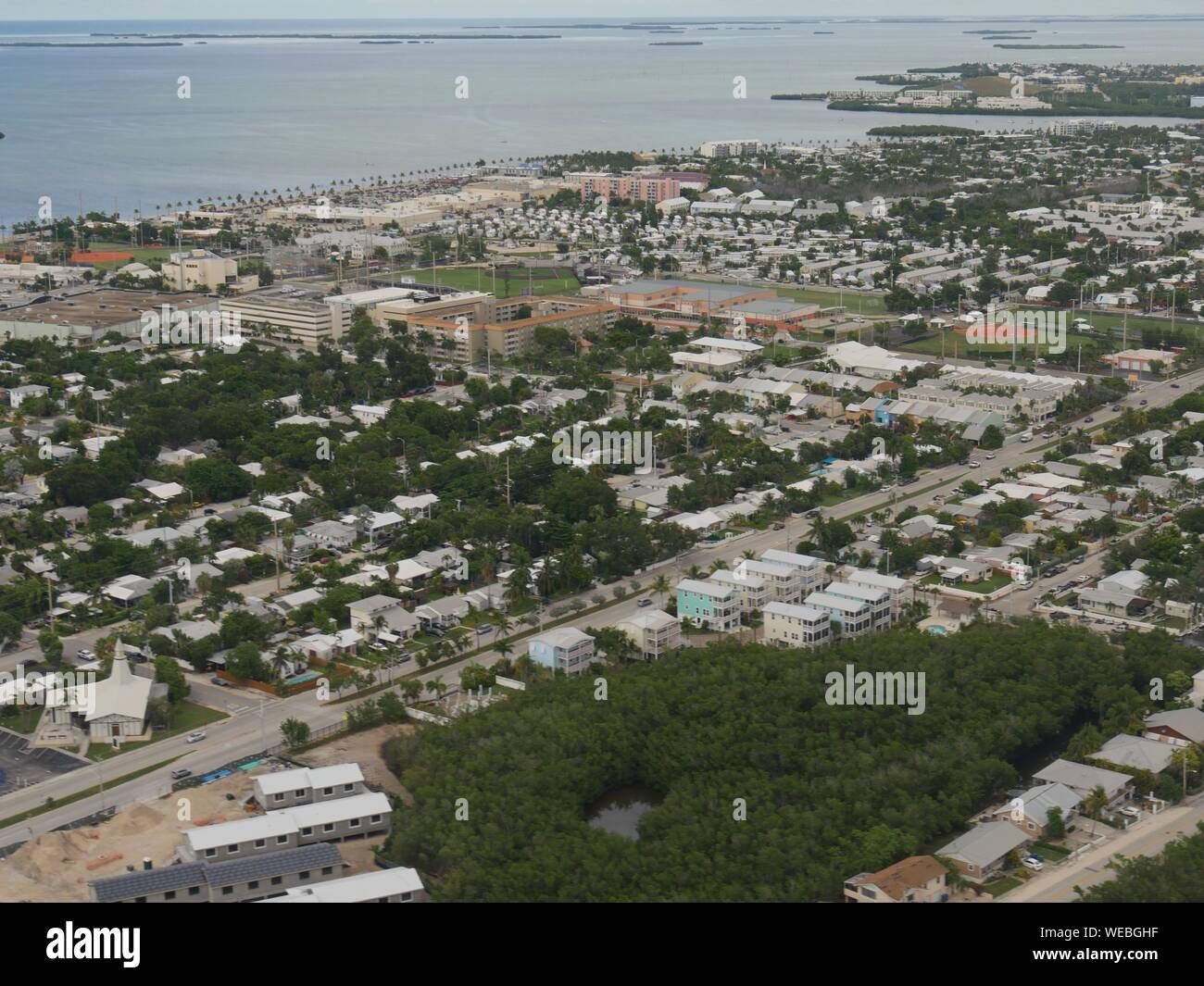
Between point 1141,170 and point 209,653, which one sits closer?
point 209,653

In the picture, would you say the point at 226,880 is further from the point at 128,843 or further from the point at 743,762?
the point at 743,762

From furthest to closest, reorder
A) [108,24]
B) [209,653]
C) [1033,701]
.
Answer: [108,24]
[209,653]
[1033,701]

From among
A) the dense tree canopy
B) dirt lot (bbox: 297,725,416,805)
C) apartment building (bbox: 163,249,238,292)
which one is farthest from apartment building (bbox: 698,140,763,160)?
dirt lot (bbox: 297,725,416,805)

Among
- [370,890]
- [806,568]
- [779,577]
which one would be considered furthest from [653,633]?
Answer: [370,890]

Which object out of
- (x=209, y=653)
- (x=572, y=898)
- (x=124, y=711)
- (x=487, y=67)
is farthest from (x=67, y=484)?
(x=487, y=67)

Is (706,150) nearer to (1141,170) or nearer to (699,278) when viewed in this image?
(1141,170)

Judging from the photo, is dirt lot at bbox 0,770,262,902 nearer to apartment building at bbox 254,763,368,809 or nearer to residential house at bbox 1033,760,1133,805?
apartment building at bbox 254,763,368,809
